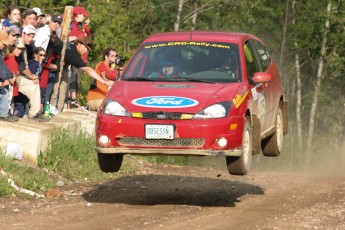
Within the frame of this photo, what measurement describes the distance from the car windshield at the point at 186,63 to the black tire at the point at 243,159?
711mm

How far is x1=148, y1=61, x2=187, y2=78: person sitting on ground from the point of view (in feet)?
43.9

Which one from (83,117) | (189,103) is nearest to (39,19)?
(83,117)

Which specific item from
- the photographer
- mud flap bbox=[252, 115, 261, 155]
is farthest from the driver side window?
the photographer

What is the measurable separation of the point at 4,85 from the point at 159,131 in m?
3.64

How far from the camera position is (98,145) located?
12.7m

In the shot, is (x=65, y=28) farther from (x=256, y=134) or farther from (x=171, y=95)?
(x=171, y=95)

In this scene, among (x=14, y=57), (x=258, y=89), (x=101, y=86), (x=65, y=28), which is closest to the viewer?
(x=258, y=89)

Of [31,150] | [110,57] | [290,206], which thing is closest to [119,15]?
[110,57]

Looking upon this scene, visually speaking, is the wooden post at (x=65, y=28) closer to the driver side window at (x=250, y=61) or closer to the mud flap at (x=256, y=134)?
the driver side window at (x=250, y=61)

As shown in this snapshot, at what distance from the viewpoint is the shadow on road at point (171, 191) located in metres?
14.1

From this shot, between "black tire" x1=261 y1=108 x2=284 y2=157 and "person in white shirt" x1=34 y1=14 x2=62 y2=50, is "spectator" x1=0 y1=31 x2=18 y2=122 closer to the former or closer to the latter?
"person in white shirt" x1=34 y1=14 x2=62 y2=50

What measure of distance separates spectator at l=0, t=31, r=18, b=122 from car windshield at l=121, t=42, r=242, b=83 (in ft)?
7.03

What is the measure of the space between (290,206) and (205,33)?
8.34ft

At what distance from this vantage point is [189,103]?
1239cm
